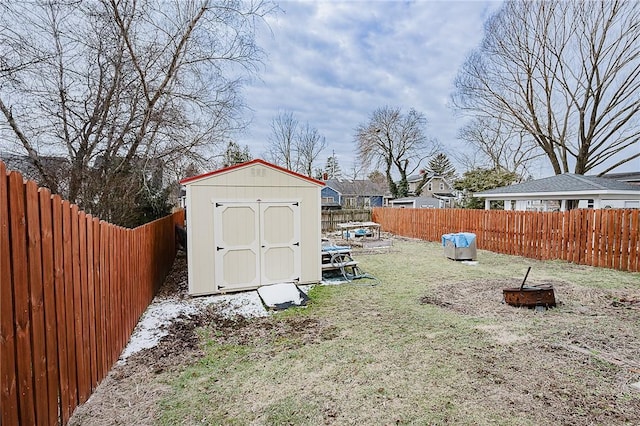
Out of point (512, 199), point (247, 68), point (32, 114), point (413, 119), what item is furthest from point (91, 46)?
point (413, 119)

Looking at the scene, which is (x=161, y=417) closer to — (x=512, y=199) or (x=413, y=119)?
(x=512, y=199)

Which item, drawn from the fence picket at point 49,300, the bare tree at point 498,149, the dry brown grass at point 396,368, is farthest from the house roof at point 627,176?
the fence picket at point 49,300

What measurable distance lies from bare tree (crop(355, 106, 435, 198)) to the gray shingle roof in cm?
1449

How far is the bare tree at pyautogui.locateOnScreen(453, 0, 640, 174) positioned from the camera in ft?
45.7

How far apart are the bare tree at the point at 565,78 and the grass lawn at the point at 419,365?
1357 cm

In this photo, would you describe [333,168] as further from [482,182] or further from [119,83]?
[119,83]

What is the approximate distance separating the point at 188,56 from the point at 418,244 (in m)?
10.6

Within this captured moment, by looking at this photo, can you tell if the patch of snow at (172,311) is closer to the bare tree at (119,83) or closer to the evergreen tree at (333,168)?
the bare tree at (119,83)

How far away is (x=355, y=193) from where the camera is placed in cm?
3594

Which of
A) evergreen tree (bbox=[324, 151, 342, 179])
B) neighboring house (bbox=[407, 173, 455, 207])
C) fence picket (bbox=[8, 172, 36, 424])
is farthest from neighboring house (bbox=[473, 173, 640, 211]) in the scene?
evergreen tree (bbox=[324, 151, 342, 179])

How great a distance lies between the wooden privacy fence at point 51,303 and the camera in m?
1.65

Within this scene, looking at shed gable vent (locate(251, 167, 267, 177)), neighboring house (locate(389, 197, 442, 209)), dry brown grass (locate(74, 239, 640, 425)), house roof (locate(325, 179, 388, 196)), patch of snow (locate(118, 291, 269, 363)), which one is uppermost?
house roof (locate(325, 179, 388, 196))

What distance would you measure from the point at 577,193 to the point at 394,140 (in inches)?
718

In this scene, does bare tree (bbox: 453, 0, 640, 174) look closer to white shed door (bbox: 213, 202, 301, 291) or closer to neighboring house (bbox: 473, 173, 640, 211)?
neighboring house (bbox: 473, 173, 640, 211)
